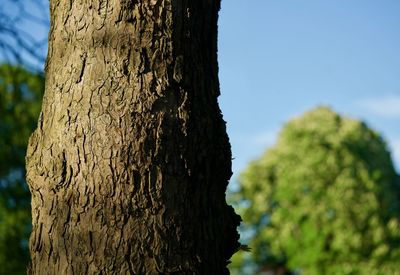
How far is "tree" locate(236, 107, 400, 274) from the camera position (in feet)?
102

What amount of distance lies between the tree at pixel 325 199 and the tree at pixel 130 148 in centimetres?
2793

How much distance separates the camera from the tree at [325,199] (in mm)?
31172

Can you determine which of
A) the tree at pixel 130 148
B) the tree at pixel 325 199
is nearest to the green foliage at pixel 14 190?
the tree at pixel 130 148

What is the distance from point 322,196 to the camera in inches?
1282

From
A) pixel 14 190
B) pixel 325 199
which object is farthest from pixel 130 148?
pixel 325 199

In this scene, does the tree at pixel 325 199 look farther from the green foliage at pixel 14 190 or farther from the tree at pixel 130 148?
the tree at pixel 130 148

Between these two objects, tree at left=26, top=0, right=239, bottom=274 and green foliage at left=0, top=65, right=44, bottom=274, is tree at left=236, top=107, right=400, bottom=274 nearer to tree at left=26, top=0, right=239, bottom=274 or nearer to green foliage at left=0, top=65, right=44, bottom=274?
green foliage at left=0, top=65, right=44, bottom=274

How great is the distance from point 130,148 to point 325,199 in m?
29.9

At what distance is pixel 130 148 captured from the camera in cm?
316

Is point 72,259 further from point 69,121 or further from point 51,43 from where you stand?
point 51,43

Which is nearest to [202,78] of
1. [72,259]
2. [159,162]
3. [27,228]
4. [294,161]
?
[159,162]

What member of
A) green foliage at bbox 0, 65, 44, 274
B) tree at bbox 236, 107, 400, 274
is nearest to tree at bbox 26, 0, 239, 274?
green foliage at bbox 0, 65, 44, 274

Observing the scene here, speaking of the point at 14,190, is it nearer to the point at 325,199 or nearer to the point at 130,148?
the point at 130,148

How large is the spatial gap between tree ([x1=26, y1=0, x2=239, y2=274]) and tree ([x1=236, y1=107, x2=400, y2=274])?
27.9 metres
